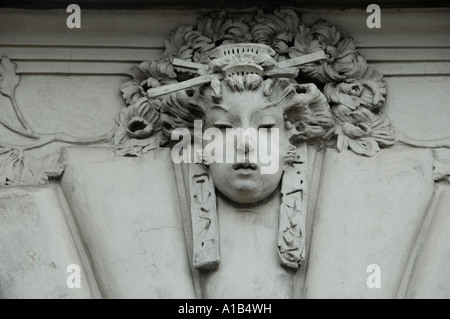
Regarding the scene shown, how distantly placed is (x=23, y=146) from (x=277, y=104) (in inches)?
43.4

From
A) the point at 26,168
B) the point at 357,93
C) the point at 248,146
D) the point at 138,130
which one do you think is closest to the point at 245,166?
the point at 248,146

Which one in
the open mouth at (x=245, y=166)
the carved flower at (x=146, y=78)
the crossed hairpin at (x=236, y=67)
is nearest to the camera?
the open mouth at (x=245, y=166)

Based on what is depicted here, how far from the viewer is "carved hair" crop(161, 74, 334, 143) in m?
5.91

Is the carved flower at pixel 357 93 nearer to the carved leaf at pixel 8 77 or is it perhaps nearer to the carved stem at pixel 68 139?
the carved stem at pixel 68 139

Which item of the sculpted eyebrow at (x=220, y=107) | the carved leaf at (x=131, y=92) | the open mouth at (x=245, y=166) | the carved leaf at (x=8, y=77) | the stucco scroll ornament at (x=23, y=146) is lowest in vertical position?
the open mouth at (x=245, y=166)

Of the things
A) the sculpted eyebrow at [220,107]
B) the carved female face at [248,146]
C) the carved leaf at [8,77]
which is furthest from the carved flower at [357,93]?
the carved leaf at [8,77]

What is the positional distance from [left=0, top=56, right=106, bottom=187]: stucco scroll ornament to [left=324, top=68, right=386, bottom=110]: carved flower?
1.00 m

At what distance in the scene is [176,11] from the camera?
6.34 m

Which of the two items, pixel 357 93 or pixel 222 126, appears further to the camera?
pixel 357 93

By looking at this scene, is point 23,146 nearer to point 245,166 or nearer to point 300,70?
point 245,166

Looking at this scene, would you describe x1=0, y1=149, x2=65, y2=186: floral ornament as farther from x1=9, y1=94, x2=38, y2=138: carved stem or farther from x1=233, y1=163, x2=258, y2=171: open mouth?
x1=233, y1=163, x2=258, y2=171: open mouth

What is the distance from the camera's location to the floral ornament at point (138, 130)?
241 inches

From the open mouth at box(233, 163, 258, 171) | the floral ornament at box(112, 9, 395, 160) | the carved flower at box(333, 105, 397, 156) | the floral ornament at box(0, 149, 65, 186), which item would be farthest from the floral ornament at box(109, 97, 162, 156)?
the carved flower at box(333, 105, 397, 156)

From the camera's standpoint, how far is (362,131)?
20.1ft
